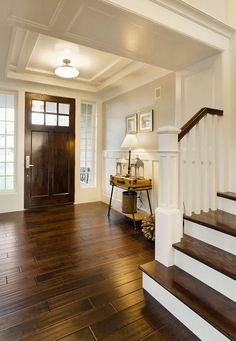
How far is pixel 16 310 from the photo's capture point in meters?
1.67

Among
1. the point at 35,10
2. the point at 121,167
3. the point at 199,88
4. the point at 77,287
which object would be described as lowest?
the point at 77,287

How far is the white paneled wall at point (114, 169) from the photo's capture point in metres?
3.71

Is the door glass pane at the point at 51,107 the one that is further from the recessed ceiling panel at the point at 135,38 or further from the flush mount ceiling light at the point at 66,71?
the recessed ceiling panel at the point at 135,38

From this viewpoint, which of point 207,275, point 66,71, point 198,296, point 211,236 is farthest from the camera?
point 66,71

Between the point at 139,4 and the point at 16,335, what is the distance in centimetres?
258

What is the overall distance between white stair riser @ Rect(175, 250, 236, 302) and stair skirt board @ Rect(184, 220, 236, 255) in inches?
10.2

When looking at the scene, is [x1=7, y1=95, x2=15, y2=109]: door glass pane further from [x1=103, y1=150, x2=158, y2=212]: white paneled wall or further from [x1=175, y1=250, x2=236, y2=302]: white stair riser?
[x1=175, y1=250, x2=236, y2=302]: white stair riser

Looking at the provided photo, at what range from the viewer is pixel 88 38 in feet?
7.07

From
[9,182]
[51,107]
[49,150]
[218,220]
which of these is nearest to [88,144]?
[49,150]

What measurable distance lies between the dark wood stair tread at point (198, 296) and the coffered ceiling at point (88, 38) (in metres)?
2.10

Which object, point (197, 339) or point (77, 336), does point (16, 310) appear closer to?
point (77, 336)

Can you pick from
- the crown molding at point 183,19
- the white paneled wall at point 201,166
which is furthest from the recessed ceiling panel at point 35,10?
the white paneled wall at point 201,166

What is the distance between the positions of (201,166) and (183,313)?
1.29m

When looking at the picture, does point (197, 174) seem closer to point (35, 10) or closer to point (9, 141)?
point (35, 10)
